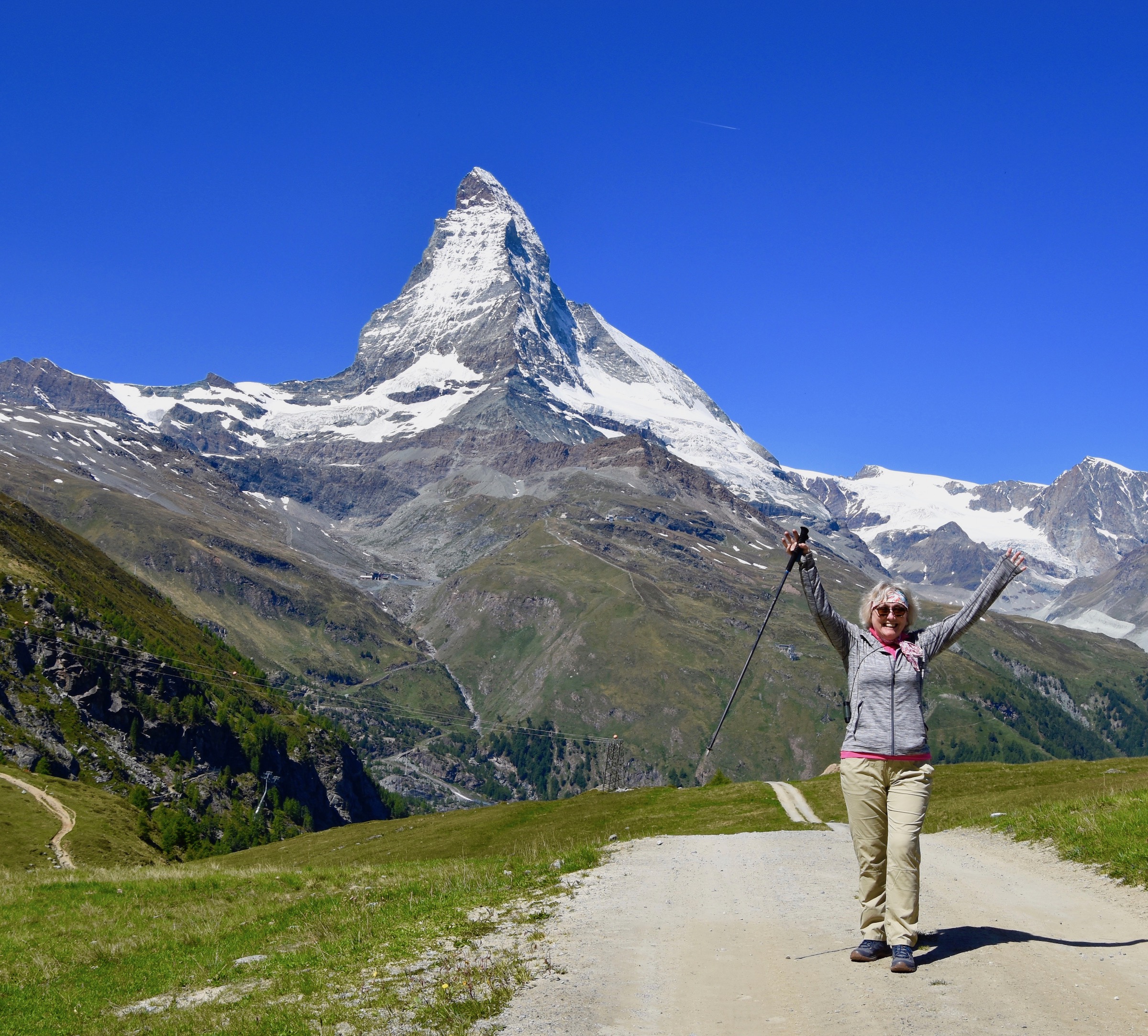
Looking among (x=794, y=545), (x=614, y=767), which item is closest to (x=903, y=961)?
(x=794, y=545)

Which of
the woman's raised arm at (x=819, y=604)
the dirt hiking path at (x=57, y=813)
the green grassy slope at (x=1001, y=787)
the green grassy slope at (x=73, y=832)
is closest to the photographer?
the woman's raised arm at (x=819, y=604)

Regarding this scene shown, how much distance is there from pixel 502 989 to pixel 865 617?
287 inches

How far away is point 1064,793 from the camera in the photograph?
4388 cm

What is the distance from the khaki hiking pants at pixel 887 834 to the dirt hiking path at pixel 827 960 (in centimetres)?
69

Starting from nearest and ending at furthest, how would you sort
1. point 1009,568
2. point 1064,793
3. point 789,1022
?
point 789,1022 → point 1009,568 → point 1064,793

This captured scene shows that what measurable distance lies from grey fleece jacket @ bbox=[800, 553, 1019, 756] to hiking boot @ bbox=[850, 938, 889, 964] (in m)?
2.53

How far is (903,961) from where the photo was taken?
40.4ft

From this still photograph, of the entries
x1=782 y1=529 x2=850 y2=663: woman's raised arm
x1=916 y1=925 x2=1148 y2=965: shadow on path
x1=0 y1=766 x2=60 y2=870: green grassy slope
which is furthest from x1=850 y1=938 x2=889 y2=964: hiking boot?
x1=0 y1=766 x2=60 y2=870: green grassy slope

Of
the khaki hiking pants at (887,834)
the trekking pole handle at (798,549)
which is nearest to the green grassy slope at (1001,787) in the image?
the khaki hiking pants at (887,834)

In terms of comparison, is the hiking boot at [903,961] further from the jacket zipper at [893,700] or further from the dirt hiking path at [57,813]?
the dirt hiking path at [57,813]

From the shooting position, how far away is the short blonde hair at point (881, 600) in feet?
46.7

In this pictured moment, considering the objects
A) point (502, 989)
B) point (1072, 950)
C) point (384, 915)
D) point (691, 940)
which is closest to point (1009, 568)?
point (1072, 950)

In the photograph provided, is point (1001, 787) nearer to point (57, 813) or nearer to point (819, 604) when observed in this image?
point (819, 604)

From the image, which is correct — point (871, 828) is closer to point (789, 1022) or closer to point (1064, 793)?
point (789, 1022)
